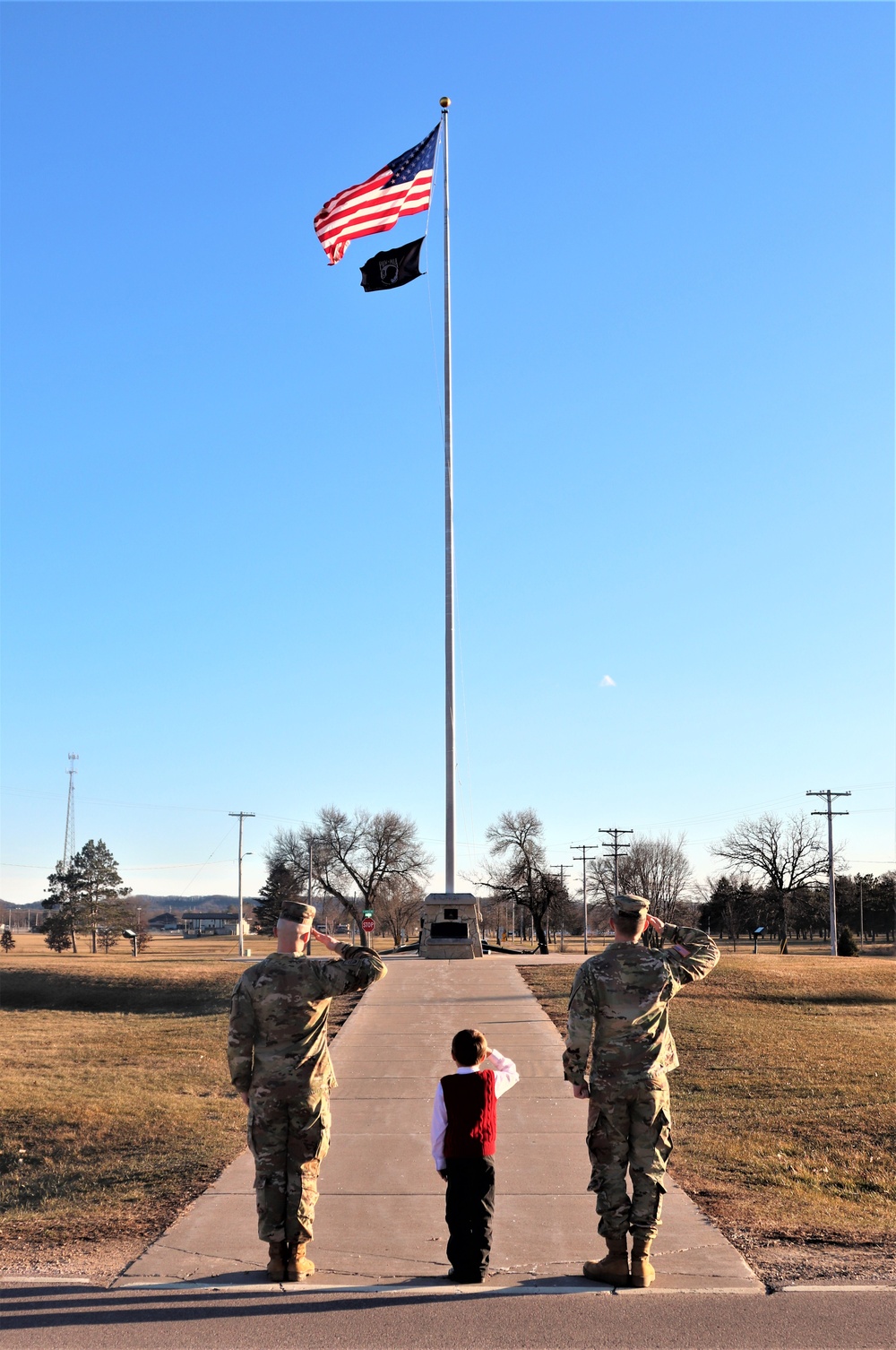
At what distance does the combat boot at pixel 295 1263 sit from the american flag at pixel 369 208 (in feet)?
66.2

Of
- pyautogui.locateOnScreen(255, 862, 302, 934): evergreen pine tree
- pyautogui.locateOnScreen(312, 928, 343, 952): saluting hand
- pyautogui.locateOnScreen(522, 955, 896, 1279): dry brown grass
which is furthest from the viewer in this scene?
pyautogui.locateOnScreen(255, 862, 302, 934): evergreen pine tree

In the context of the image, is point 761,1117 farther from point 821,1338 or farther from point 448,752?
point 448,752

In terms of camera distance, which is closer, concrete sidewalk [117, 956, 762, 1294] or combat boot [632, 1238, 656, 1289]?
combat boot [632, 1238, 656, 1289]

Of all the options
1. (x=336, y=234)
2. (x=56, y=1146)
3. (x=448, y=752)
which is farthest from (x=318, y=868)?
(x=56, y=1146)

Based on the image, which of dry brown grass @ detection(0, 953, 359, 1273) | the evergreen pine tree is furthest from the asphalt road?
the evergreen pine tree

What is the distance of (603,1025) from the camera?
19.6ft

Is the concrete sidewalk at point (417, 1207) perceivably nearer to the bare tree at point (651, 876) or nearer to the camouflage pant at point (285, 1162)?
the camouflage pant at point (285, 1162)

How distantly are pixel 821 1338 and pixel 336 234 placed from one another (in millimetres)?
21521

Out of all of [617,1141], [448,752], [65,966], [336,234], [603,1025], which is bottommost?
[65,966]

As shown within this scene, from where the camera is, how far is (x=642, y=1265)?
5.70 meters

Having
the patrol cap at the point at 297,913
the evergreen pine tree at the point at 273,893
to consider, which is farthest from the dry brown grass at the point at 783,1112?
the evergreen pine tree at the point at 273,893

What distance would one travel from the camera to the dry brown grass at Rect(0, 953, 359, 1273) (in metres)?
7.05

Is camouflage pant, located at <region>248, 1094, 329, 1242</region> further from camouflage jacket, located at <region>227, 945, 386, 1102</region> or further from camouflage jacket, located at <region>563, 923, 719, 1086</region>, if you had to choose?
camouflage jacket, located at <region>563, 923, 719, 1086</region>

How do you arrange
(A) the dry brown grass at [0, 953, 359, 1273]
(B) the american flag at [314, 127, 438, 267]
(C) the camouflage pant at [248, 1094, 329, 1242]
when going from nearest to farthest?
1. (C) the camouflage pant at [248, 1094, 329, 1242]
2. (A) the dry brown grass at [0, 953, 359, 1273]
3. (B) the american flag at [314, 127, 438, 267]
